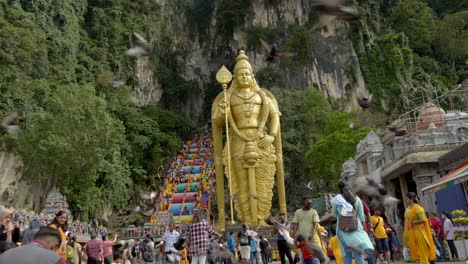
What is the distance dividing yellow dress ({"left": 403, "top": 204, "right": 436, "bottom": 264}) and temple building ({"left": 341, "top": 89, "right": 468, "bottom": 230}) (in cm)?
454

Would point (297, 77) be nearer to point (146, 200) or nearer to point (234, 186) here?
point (146, 200)

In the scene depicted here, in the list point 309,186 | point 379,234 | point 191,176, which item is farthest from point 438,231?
point 191,176

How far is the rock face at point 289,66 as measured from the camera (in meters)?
34.0

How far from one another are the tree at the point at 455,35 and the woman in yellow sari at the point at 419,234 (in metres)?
34.0

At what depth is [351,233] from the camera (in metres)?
4.46

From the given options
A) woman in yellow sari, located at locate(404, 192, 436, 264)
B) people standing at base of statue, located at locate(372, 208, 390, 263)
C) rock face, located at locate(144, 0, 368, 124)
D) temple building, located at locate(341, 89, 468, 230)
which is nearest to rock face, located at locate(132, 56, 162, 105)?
rock face, located at locate(144, 0, 368, 124)

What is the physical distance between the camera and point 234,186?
12.6m

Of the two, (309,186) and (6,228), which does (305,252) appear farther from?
(309,186)

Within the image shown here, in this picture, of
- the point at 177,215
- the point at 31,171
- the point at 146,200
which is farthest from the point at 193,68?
the point at 31,171

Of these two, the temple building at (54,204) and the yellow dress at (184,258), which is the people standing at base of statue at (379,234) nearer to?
the yellow dress at (184,258)

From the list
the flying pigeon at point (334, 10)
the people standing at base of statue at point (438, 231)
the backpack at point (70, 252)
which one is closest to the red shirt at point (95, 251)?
the backpack at point (70, 252)

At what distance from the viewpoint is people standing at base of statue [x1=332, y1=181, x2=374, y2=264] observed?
440 cm

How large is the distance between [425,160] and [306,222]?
25.7 ft

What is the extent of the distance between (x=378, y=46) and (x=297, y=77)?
6.95 metres
